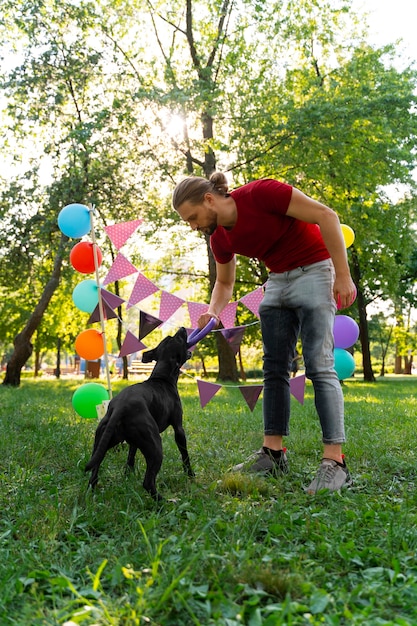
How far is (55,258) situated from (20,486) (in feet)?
39.0

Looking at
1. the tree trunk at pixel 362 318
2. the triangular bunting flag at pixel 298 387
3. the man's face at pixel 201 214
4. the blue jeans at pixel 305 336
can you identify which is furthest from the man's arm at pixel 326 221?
the tree trunk at pixel 362 318

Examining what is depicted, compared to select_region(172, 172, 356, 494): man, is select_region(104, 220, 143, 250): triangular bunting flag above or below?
above

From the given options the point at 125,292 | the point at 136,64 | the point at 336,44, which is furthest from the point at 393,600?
the point at 125,292

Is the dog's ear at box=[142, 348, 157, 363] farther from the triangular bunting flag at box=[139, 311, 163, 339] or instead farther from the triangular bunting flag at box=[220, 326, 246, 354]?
the triangular bunting flag at box=[220, 326, 246, 354]

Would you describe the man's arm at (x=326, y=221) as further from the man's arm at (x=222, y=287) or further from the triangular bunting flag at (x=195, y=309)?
the triangular bunting flag at (x=195, y=309)

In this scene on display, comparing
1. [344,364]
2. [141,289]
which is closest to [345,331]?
[344,364]

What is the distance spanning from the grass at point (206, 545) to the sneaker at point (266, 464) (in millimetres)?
108

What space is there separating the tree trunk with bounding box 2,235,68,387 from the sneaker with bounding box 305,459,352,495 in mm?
11637

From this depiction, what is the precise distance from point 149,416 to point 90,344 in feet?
9.21

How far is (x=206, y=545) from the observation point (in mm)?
2166

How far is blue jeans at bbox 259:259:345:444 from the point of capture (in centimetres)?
345

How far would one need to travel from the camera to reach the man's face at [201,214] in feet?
11.0

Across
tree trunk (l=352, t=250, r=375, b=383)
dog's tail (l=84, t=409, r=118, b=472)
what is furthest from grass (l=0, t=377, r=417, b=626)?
tree trunk (l=352, t=250, r=375, b=383)

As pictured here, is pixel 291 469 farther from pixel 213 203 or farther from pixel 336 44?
pixel 336 44
